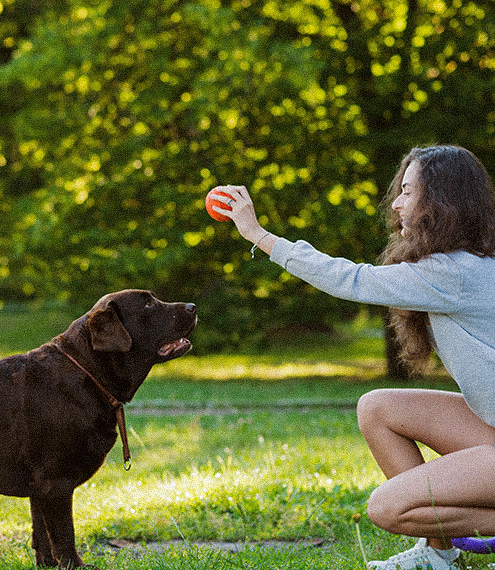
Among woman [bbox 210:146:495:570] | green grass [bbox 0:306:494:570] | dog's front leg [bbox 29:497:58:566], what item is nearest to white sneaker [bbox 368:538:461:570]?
woman [bbox 210:146:495:570]

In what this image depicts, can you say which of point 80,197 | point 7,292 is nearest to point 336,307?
point 80,197

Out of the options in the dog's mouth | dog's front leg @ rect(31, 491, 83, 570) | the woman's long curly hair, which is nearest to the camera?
the woman's long curly hair

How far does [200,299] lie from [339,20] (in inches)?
226

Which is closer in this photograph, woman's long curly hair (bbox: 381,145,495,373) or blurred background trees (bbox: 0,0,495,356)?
woman's long curly hair (bbox: 381,145,495,373)

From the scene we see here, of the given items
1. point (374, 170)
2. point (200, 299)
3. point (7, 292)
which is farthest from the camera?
point (7, 292)

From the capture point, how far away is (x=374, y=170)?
12508mm

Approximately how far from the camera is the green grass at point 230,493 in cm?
358

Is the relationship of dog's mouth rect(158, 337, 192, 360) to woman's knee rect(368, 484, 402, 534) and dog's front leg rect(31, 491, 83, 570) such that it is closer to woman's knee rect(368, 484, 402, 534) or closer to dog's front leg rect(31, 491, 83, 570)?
dog's front leg rect(31, 491, 83, 570)

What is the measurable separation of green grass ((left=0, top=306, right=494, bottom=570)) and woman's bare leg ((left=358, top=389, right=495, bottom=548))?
53 cm

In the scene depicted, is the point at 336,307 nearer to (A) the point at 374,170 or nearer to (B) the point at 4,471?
(A) the point at 374,170

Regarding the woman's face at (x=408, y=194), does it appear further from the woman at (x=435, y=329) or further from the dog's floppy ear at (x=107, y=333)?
the dog's floppy ear at (x=107, y=333)

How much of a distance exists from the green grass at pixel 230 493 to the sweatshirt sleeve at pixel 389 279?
4.13 ft

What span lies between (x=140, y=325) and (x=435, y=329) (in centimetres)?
141

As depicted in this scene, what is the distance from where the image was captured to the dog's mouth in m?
3.61
